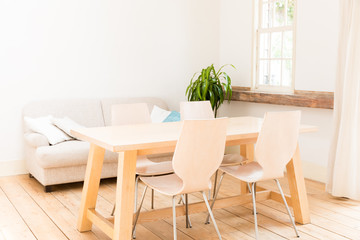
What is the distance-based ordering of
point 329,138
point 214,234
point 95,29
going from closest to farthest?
point 214,234 → point 329,138 → point 95,29

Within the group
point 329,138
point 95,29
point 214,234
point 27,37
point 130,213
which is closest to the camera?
point 130,213

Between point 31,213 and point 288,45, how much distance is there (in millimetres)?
3677

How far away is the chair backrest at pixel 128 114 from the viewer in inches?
154

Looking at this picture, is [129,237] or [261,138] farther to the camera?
[261,138]

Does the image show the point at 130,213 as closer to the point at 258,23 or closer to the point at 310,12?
the point at 310,12

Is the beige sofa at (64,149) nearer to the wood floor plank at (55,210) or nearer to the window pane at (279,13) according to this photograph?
the wood floor plank at (55,210)

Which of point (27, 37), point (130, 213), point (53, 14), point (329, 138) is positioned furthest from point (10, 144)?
point (329, 138)

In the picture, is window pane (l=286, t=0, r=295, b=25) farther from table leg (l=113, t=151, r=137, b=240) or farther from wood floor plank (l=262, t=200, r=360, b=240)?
table leg (l=113, t=151, r=137, b=240)

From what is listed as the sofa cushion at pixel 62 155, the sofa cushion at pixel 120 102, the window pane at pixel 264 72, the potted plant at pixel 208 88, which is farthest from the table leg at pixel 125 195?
the window pane at pixel 264 72

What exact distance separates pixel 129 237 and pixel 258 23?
4.02 metres

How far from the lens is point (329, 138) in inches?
194

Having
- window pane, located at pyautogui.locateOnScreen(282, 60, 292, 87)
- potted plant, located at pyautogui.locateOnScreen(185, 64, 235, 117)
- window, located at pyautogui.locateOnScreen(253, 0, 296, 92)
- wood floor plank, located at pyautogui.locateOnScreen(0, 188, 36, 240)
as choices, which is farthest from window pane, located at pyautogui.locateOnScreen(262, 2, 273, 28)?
wood floor plank, located at pyautogui.locateOnScreen(0, 188, 36, 240)

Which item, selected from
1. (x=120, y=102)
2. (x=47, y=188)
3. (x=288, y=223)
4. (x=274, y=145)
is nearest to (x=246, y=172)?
(x=274, y=145)

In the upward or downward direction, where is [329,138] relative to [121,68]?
downward
